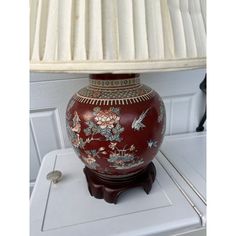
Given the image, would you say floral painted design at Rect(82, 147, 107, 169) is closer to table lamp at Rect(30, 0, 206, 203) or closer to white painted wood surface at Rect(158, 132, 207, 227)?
table lamp at Rect(30, 0, 206, 203)

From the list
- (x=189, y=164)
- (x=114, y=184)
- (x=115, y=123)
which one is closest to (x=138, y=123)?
(x=115, y=123)

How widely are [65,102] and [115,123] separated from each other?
1.19 ft

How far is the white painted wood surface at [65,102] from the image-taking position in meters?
0.69

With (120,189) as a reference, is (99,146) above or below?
above

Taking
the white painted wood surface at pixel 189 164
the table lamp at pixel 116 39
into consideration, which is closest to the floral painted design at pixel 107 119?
the table lamp at pixel 116 39

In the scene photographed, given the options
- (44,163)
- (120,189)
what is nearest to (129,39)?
(120,189)

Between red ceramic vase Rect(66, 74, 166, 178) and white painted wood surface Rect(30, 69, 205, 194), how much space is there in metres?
0.27

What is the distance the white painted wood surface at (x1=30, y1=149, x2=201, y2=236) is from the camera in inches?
16.4

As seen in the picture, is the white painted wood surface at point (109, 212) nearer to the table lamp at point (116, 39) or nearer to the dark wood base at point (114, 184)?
the dark wood base at point (114, 184)

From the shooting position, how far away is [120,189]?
0.48 metres

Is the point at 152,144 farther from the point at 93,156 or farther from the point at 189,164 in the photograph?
the point at 189,164

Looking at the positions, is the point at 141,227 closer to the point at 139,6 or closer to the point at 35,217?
the point at 35,217

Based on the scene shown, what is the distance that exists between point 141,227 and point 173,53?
0.31 metres

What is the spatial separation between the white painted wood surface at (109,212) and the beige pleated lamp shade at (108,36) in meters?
0.28
